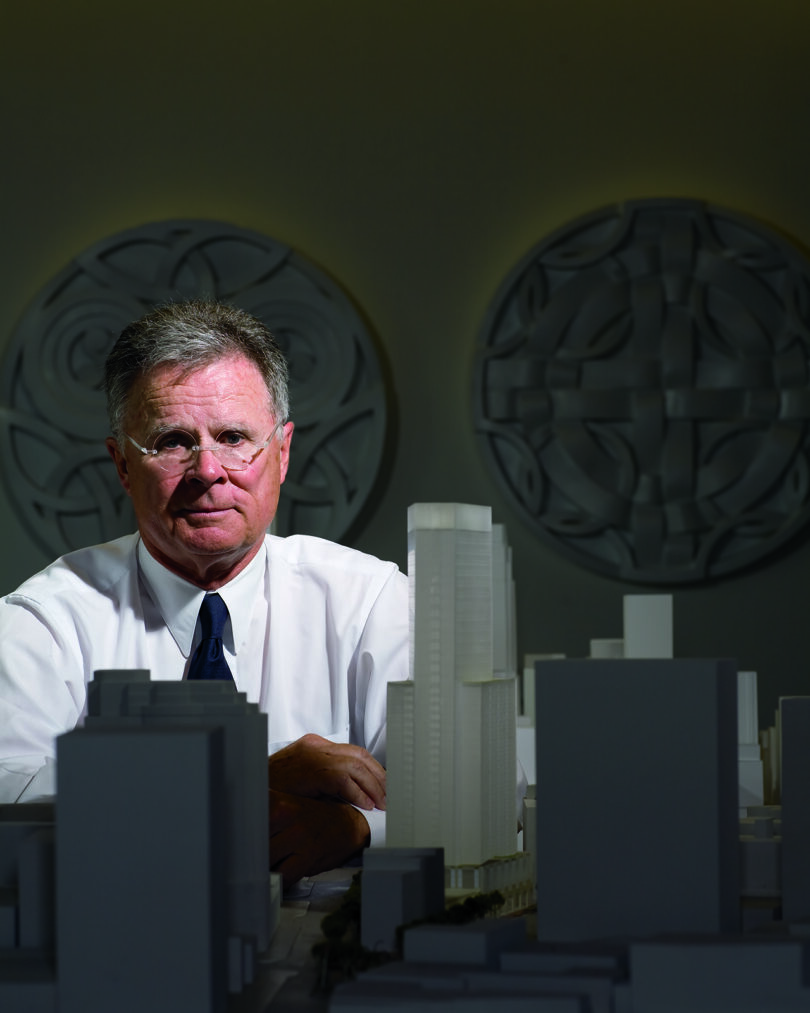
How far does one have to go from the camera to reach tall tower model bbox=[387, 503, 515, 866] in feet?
3.64

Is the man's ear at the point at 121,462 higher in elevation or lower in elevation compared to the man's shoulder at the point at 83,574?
higher

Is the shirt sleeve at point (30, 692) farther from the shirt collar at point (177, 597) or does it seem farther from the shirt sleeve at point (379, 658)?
the shirt sleeve at point (379, 658)

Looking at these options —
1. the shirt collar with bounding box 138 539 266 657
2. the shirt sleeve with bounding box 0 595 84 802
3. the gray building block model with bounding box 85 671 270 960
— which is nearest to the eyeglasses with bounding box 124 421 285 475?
the shirt collar with bounding box 138 539 266 657

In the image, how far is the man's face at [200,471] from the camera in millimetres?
1922

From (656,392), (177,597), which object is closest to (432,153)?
(656,392)

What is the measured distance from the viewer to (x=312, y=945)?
98cm

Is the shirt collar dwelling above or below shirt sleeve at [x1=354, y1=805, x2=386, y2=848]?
above

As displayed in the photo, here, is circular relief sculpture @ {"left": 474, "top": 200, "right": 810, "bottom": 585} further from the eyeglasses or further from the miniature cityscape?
the miniature cityscape

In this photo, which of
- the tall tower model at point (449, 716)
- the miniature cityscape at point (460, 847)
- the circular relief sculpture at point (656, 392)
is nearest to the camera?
the miniature cityscape at point (460, 847)

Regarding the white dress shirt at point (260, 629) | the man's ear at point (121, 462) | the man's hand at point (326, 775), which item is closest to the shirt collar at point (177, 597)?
the white dress shirt at point (260, 629)

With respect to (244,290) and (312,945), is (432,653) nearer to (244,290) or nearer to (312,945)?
(312,945)

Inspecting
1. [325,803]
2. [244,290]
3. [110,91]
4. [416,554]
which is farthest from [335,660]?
[110,91]

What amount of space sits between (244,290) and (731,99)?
147cm

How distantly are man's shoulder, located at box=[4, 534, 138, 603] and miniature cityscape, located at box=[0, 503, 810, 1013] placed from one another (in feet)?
3.22
